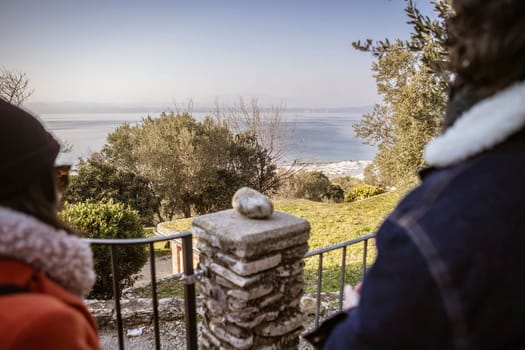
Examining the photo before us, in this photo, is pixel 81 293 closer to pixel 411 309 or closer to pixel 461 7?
pixel 411 309

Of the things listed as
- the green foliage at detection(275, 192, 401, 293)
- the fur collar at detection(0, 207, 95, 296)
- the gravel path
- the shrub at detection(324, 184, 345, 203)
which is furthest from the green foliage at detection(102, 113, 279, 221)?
the fur collar at detection(0, 207, 95, 296)

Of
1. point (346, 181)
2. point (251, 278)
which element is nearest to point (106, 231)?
point (251, 278)

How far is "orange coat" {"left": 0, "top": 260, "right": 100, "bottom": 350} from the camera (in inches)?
24.1

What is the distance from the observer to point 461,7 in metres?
0.64

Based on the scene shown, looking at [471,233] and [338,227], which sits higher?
[471,233]

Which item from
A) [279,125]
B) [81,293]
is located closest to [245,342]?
[81,293]

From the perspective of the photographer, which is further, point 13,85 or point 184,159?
point 184,159

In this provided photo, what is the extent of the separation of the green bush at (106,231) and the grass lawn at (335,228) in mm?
861

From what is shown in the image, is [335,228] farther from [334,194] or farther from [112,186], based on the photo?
[334,194]

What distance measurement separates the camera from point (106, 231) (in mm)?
6238

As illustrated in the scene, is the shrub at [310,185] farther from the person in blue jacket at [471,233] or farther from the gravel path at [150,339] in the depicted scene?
the person in blue jacket at [471,233]

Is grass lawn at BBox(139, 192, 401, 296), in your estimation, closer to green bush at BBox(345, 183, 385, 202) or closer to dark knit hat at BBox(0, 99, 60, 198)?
green bush at BBox(345, 183, 385, 202)

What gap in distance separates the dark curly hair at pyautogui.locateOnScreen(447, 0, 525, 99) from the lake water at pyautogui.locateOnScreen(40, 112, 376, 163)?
9260 millimetres

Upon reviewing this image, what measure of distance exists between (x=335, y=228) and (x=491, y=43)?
10143 mm
